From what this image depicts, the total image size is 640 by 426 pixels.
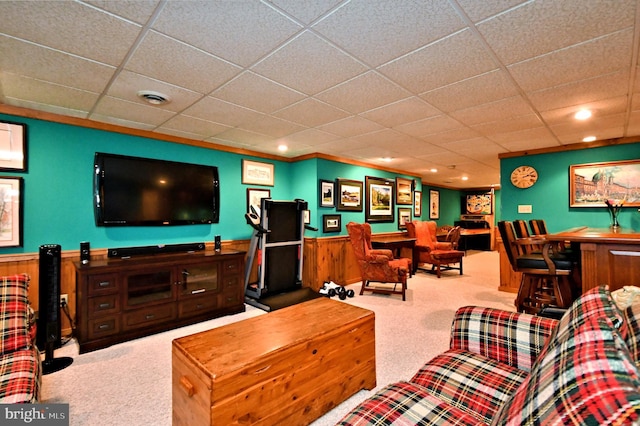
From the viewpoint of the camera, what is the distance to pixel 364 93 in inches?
99.8

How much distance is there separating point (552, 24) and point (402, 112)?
1458mm

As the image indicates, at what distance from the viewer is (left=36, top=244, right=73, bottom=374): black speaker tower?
2.46 m

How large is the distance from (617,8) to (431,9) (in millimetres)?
938

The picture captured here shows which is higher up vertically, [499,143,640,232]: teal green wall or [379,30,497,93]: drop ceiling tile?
[379,30,497,93]: drop ceiling tile

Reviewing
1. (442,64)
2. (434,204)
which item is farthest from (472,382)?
(434,204)

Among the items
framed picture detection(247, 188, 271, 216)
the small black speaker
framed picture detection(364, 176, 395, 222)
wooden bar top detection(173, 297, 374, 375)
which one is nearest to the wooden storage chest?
wooden bar top detection(173, 297, 374, 375)

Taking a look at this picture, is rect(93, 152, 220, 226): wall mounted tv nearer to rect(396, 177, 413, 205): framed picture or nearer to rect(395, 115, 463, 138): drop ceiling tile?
rect(395, 115, 463, 138): drop ceiling tile

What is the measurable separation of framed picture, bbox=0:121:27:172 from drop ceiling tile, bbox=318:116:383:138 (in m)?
3.05

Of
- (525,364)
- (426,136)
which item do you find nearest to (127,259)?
(525,364)

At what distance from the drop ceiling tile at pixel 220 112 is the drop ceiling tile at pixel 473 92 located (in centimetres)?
176

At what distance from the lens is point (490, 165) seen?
20.3 feet

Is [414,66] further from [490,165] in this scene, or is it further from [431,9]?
[490,165]

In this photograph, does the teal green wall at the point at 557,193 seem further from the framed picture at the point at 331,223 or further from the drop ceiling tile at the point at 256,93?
the drop ceiling tile at the point at 256,93

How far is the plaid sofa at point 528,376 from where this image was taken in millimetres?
578
